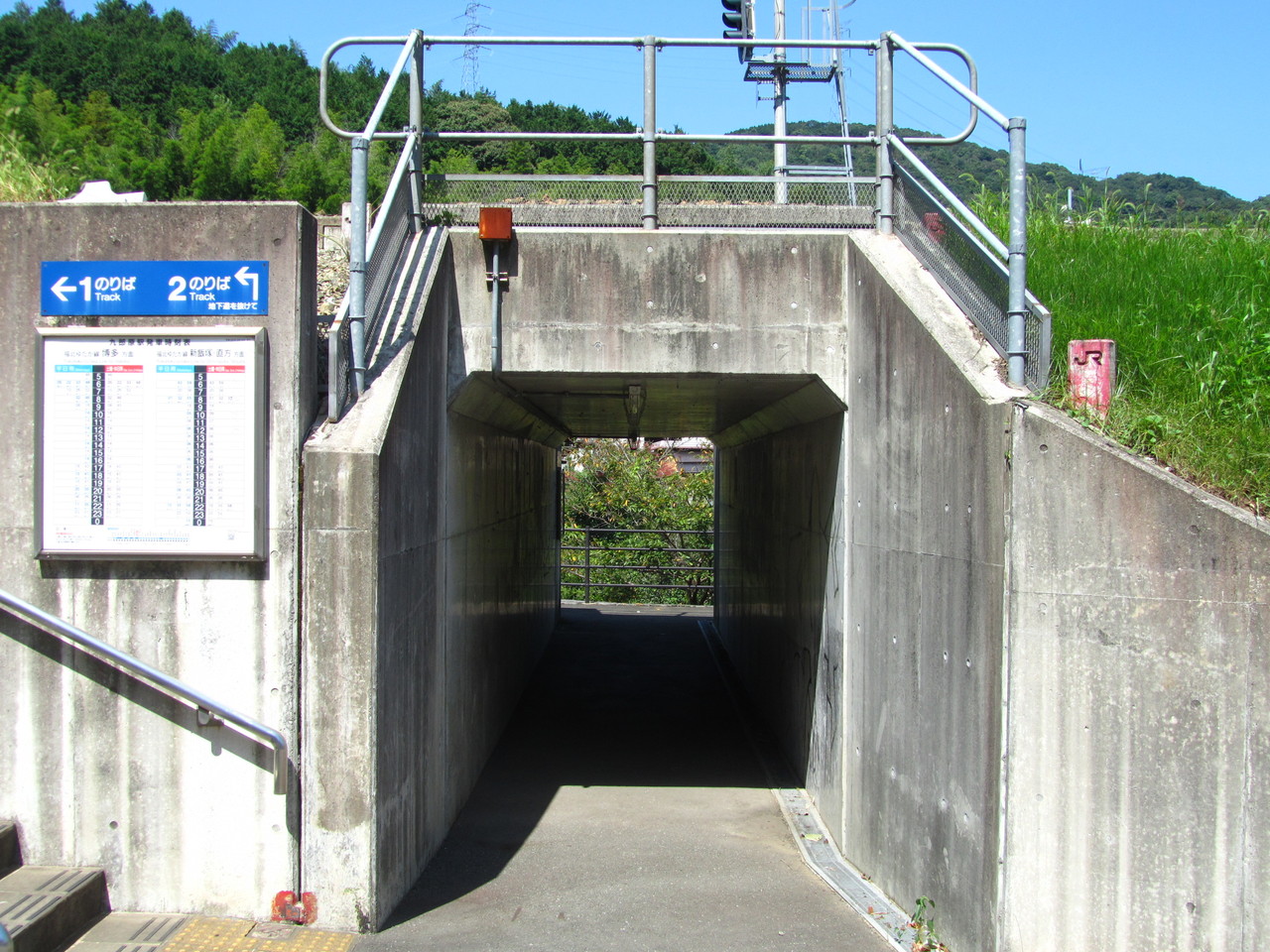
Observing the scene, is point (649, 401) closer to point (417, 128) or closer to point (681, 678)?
point (417, 128)

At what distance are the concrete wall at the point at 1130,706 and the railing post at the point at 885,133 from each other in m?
2.67

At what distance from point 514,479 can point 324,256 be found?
12.4ft

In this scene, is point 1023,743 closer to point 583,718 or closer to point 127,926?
point 127,926

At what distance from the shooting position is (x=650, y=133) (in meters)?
6.64

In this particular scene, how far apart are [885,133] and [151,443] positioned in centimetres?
488

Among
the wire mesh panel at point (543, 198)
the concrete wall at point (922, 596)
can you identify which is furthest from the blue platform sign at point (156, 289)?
the concrete wall at point (922, 596)

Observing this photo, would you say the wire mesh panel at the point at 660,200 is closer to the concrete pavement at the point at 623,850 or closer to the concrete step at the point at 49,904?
the concrete pavement at the point at 623,850

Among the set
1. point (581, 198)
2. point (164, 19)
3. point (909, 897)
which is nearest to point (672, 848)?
point (909, 897)

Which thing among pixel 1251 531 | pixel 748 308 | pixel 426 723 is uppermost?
pixel 748 308

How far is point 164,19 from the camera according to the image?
261ft

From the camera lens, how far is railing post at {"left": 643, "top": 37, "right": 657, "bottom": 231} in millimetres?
6523

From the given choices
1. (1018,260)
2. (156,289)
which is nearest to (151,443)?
(156,289)

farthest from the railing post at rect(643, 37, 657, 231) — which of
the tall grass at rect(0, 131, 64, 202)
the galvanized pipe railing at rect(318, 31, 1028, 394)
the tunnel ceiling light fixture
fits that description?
the tall grass at rect(0, 131, 64, 202)

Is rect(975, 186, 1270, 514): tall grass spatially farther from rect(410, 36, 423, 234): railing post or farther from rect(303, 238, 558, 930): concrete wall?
rect(410, 36, 423, 234): railing post
